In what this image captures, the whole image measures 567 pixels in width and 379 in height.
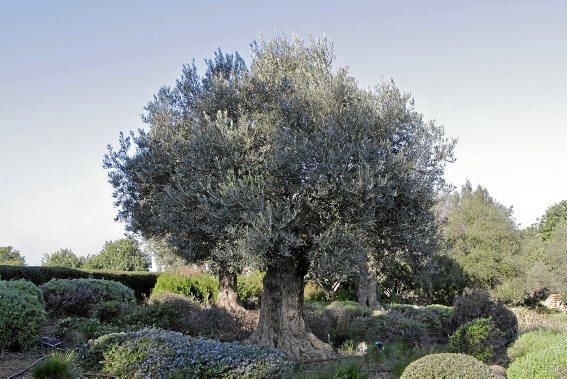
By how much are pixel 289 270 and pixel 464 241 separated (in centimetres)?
2819

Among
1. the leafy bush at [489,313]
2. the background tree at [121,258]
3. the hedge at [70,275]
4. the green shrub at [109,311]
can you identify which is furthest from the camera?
the background tree at [121,258]

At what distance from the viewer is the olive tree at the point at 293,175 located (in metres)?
11.4

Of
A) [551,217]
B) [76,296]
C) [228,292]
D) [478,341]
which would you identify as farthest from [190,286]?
[551,217]

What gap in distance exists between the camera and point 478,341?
11.5 meters

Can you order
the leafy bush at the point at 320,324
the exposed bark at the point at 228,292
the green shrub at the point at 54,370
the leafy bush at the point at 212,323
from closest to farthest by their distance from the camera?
the green shrub at the point at 54,370, the leafy bush at the point at 212,323, the leafy bush at the point at 320,324, the exposed bark at the point at 228,292

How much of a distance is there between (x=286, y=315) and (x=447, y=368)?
605 centimetres

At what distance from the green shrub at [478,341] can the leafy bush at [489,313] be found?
4.85 ft

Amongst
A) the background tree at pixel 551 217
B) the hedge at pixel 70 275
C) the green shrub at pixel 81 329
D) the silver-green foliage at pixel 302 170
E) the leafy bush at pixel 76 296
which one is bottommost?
the green shrub at pixel 81 329

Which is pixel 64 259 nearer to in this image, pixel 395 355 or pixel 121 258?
pixel 121 258

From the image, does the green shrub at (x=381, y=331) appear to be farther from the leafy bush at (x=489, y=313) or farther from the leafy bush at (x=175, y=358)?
the leafy bush at (x=175, y=358)

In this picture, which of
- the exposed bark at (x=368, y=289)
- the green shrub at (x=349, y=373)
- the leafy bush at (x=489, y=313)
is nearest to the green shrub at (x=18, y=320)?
the green shrub at (x=349, y=373)

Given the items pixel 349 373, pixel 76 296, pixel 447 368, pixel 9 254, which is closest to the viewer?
pixel 447 368

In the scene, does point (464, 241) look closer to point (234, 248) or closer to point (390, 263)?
point (390, 263)

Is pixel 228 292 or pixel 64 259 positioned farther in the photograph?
pixel 64 259
